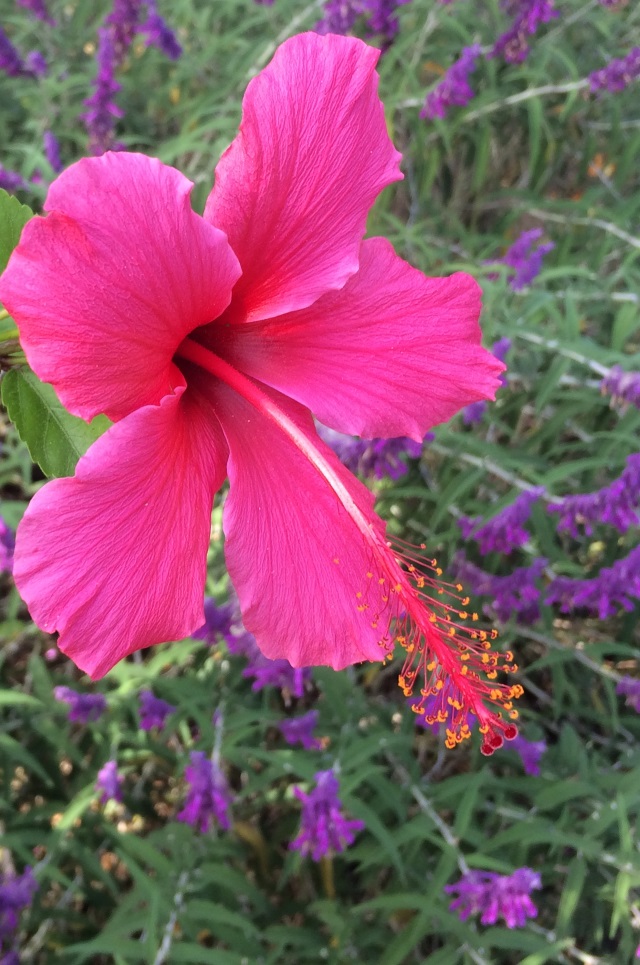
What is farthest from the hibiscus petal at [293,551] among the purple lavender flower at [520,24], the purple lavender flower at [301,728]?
the purple lavender flower at [520,24]

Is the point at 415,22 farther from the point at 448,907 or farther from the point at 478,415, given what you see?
the point at 448,907

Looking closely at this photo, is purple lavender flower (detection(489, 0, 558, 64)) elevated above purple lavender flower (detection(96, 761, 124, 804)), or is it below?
above

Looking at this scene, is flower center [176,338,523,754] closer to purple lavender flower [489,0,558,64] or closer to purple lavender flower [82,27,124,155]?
purple lavender flower [82,27,124,155]

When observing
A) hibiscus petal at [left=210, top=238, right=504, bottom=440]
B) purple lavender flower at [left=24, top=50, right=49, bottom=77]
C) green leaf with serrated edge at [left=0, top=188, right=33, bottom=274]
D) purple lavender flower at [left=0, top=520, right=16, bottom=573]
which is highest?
purple lavender flower at [left=24, top=50, right=49, bottom=77]

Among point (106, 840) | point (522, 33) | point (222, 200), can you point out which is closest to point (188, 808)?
point (106, 840)

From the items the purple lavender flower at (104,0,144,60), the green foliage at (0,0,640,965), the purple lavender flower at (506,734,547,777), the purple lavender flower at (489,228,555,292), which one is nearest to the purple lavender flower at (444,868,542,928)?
the green foliage at (0,0,640,965)

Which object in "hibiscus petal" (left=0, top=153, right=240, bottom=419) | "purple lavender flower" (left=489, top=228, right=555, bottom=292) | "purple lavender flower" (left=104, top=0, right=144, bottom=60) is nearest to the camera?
"hibiscus petal" (left=0, top=153, right=240, bottom=419)

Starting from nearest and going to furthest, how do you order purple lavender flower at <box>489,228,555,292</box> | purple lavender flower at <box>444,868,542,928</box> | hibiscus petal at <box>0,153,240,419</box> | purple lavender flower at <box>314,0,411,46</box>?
hibiscus petal at <box>0,153,240,419</box>, purple lavender flower at <box>444,868,542,928</box>, purple lavender flower at <box>489,228,555,292</box>, purple lavender flower at <box>314,0,411,46</box>
